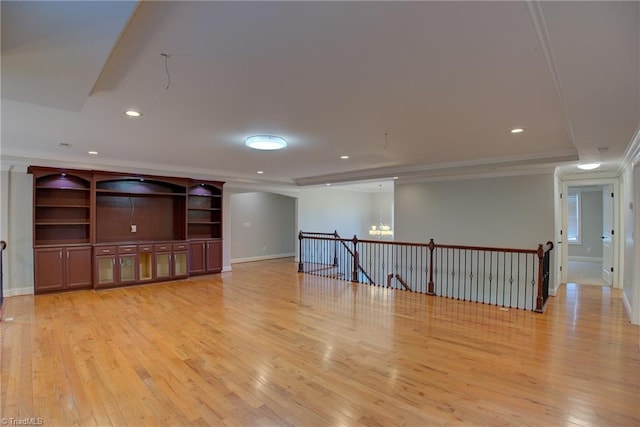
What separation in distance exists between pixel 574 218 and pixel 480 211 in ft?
20.6

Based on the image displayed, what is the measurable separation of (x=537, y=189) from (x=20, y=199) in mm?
9582

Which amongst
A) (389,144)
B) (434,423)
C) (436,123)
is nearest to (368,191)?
(389,144)

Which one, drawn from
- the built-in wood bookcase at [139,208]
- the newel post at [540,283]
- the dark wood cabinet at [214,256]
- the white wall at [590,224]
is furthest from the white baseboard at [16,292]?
the white wall at [590,224]

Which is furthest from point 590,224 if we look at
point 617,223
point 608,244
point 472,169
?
point 472,169

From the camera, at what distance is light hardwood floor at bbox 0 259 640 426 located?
2367 mm

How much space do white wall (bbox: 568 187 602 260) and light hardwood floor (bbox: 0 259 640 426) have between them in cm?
657

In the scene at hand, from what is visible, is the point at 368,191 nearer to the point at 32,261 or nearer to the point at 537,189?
the point at 537,189

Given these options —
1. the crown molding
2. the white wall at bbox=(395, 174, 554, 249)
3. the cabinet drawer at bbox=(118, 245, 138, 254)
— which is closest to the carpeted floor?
the white wall at bbox=(395, 174, 554, 249)

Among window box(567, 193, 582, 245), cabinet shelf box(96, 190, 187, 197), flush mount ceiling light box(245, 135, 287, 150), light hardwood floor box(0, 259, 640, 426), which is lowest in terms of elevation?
light hardwood floor box(0, 259, 640, 426)

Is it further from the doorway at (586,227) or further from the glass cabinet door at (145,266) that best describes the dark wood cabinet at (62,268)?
the doorway at (586,227)

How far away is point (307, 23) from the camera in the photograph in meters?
1.80

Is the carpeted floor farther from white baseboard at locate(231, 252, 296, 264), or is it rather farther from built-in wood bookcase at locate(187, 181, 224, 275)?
built-in wood bookcase at locate(187, 181, 224, 275)

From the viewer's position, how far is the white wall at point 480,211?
20.4 feet

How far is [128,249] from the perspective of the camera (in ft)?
21.8
